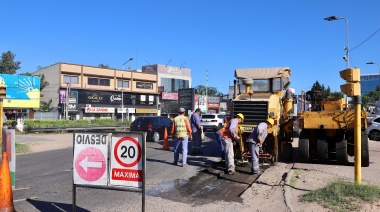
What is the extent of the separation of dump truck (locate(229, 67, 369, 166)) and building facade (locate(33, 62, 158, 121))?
129ft

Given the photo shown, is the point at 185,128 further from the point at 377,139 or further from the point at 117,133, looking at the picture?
the point at 377,139

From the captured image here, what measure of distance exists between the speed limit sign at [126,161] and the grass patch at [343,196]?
334 centimetres

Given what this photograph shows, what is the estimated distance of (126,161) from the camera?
513 centimetres

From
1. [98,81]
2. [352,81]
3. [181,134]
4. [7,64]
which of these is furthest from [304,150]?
[7,64]

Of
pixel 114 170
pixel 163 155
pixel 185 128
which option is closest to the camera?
pixel 114 170

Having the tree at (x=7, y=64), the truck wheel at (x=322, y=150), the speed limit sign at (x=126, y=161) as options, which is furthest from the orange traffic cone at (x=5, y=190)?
the tree at (x=7, y=64)

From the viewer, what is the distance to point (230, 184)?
827 centimetres

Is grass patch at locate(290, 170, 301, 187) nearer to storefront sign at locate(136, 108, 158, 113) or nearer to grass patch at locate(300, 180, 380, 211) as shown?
grass patch at locate(300, 180, 380, 211)

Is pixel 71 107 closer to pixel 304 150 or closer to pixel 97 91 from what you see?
pixel 97 91

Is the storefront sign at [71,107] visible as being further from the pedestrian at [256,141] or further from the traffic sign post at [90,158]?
the traffic sign post at [90,158]

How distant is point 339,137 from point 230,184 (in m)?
4.65

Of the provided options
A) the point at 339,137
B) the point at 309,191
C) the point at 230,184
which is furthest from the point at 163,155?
the point at 309,191

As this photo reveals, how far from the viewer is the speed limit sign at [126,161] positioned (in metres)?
5.04

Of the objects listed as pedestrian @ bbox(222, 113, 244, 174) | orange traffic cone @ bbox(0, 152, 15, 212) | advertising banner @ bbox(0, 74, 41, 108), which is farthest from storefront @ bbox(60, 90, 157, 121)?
orange traffic cone @ bbox(0, 152, 15, 212)
